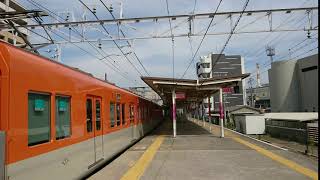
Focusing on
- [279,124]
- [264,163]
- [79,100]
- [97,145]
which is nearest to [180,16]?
[279,124]

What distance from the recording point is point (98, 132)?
430 inches

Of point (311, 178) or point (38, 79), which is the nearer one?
point (38, 79)

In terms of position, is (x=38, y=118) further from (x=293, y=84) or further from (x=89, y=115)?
(x=293, y=84)

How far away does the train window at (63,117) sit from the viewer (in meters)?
7.62

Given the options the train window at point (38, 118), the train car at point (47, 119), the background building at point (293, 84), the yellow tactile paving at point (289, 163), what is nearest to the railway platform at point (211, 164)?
the yellow tactile paving at point (289, 163)

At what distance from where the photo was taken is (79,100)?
9.03 meters

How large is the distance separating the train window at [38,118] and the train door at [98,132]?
137 inches

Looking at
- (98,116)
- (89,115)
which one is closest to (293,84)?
(98,116)

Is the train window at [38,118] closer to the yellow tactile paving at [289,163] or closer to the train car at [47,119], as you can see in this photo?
the train car at [47,119]

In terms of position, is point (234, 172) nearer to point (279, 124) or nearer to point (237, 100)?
point (279, 124)

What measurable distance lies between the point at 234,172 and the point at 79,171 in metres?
4.00

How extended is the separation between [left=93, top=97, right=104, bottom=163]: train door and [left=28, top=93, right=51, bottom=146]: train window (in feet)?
11.4

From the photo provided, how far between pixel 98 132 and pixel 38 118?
429 centimetres

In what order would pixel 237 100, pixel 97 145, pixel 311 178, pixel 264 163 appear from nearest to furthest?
pixel 311 178, pixel 97 145, pixel 264 163, pixel 237 100
